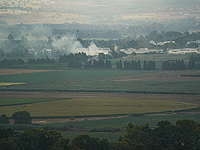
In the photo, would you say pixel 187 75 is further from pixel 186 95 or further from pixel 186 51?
pixel 186 51

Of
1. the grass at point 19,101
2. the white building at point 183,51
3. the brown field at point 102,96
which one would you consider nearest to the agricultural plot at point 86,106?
the grass at point 19,101

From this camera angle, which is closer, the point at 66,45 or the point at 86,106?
the point at 86,106

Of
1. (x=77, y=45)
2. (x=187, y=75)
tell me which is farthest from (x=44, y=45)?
(x=187, y=75)

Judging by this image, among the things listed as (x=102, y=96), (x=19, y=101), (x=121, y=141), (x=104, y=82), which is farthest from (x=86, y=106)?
(x=104, y=82)

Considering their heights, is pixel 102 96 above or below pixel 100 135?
above

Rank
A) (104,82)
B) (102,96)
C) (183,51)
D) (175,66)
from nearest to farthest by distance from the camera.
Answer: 1. (102,96)
2. (104,82)
3. (175,66)
4. (183,51)

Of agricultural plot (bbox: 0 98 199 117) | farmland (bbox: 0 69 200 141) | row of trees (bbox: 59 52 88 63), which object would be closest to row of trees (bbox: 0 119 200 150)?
farmland (bbox: 0 69 200 141)

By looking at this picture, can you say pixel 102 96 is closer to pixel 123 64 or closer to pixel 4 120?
pixel 4 120
